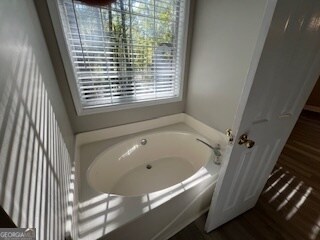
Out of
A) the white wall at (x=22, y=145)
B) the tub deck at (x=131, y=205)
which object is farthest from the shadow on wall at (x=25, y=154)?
the tub deck at (x=131, y=205)

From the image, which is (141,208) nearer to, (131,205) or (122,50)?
(131,205)

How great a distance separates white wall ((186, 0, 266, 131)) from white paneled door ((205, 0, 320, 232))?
45 cm

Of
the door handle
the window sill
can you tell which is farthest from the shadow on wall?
the door handle

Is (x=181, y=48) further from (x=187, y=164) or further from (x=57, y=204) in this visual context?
(x=57, y=204)

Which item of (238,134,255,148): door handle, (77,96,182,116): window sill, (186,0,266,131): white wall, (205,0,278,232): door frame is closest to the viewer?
(205,0,278,232): door frame

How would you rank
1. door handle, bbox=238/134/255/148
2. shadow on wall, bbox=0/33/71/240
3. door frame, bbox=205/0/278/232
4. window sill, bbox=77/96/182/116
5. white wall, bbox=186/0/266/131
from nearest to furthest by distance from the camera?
shadow on wall, bbox=0/33/71/240 → door frame, bbox=205/0/278/232 → door handle, bbox=238/134/255/148 → white wall, bbox=186/0/266/131 → window sill, bbox=77/96/182/116

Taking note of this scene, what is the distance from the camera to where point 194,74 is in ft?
6.20

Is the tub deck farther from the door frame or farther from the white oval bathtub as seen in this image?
the door frame

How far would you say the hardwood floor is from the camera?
1.34 meters

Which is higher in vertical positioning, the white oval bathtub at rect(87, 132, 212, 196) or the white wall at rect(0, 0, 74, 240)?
the white wall at rect(0, 0, 74, 240)

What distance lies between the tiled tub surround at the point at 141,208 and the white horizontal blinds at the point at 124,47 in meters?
0.58

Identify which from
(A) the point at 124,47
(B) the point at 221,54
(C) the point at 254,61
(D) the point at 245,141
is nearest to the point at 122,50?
(A) the point at 124,47

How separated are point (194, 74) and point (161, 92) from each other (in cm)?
44

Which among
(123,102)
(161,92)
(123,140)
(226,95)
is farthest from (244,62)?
(123,140)
